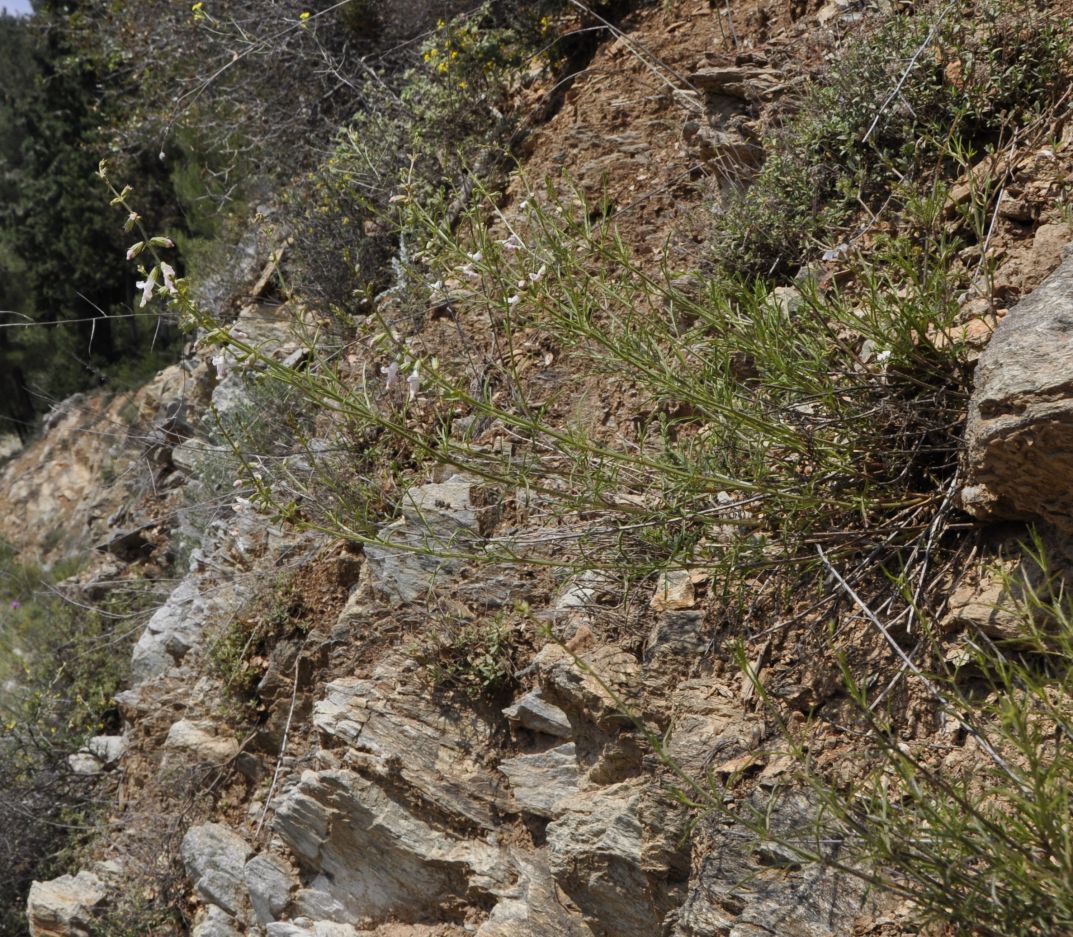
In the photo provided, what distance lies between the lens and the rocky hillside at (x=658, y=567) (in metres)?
2.34

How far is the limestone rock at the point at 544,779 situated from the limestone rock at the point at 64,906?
259 cm

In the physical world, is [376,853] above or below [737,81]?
below

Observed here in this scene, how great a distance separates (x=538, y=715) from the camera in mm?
3291

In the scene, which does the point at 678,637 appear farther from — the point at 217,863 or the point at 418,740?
the point at 217,863

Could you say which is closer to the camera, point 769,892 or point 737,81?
point 769,892

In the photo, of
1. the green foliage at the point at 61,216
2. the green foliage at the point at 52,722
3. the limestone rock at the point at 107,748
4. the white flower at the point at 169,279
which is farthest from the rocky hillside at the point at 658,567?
the green foliage at the point at 61,216

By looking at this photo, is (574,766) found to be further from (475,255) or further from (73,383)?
(73,383)

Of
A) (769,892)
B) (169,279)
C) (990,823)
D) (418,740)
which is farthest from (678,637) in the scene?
(169,279)

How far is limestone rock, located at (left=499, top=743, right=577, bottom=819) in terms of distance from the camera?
10.3ft

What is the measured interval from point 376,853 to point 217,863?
40.7 inches

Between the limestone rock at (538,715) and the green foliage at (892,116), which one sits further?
the green foliage at (892,116)

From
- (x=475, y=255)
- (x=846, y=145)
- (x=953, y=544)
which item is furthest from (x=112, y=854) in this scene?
(x=846, y=145)

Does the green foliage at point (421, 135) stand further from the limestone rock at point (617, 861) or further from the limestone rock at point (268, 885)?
the limestone rock at point (617, 861)

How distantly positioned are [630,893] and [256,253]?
6000 mm
